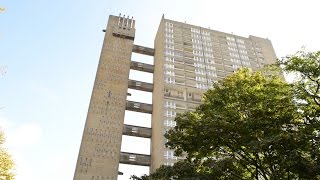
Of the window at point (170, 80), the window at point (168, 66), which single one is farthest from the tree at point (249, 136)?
the window at point (168, 66)

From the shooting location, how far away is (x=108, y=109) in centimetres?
5028

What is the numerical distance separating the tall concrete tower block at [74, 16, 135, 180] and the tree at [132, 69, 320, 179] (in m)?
29.6

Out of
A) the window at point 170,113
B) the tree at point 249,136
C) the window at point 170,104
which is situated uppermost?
the window at point 170,104

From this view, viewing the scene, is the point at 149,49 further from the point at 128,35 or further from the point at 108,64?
the point at 108,64

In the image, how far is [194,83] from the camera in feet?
184

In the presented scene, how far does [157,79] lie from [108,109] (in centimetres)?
1153

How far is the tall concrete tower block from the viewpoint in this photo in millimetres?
43906

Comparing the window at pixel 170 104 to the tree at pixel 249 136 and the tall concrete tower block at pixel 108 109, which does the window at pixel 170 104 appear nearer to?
the tall concrete tower block at pixel 108 109

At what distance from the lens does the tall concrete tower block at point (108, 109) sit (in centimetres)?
4391

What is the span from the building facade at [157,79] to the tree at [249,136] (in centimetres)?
2770

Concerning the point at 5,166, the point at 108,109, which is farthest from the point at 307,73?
the point at 108,109

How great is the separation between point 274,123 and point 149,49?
52.1m

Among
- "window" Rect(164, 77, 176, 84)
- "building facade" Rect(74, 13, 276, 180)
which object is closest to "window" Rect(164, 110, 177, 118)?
"building facade" Rect(74, 13, 276, 180)

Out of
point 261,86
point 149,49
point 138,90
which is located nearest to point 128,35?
point 149,49
